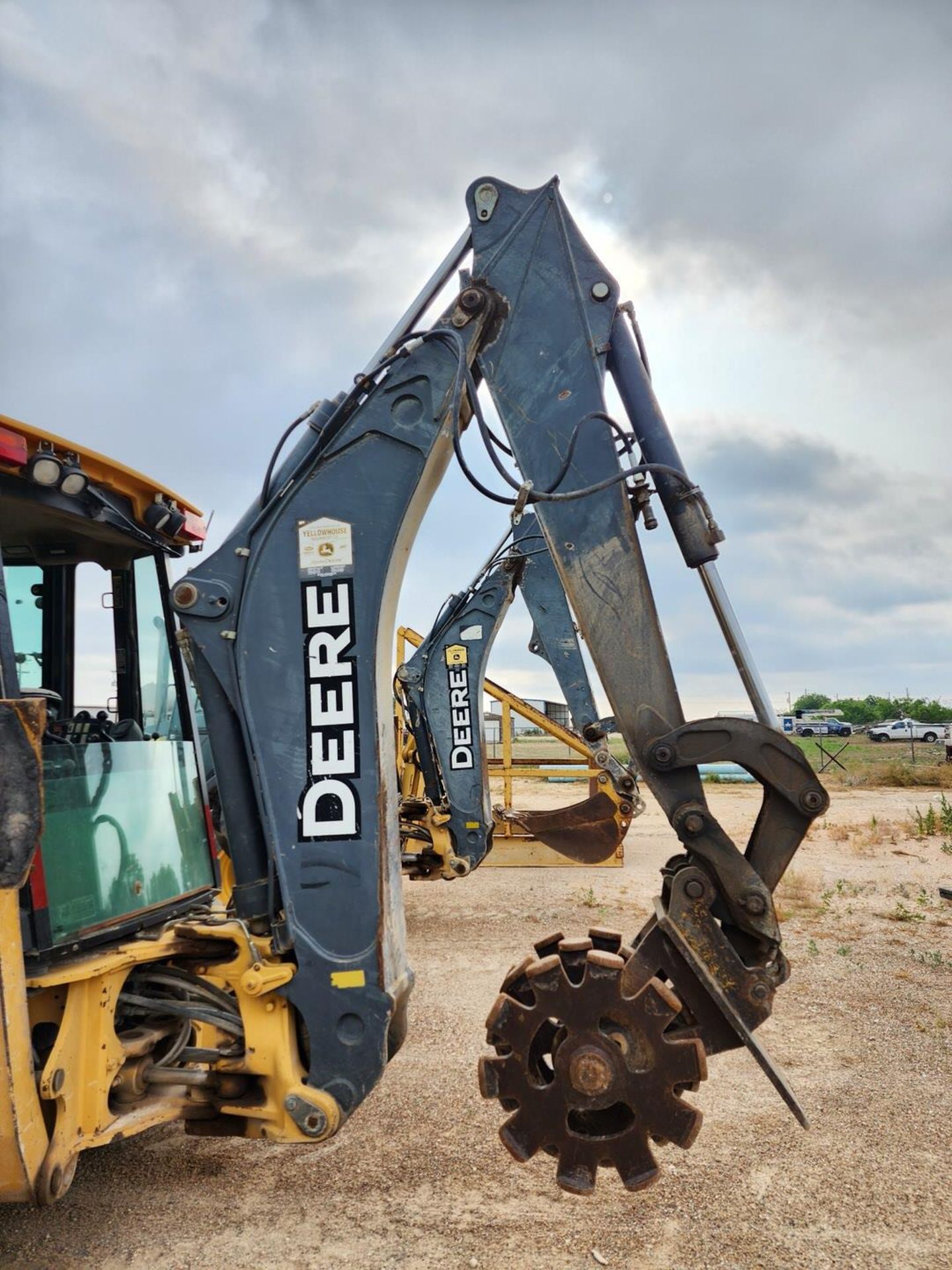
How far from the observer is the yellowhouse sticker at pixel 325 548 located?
131 inches

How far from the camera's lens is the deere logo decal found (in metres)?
9.82

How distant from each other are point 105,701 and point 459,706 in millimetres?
5996

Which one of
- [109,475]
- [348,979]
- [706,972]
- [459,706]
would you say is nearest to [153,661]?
[109,475]

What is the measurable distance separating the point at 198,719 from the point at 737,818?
13.6m

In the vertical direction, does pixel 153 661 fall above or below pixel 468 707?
above

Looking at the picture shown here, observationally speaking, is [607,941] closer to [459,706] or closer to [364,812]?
[364,812]

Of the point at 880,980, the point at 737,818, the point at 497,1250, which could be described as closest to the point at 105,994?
the point at 497,1250

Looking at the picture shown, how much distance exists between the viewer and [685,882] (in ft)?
10.4

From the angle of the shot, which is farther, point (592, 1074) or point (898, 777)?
point (898, 777)

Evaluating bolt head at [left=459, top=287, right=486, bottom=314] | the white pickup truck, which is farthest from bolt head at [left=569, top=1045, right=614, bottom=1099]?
the white pickup truck

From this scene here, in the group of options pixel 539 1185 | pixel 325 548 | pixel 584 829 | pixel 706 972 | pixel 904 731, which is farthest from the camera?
pixel 904 731

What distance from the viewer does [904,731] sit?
4741cm

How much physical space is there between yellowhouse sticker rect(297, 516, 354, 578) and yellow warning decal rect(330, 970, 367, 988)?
→ 1374 mm

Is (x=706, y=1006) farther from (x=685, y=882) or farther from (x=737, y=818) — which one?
(x=737, y=818)
